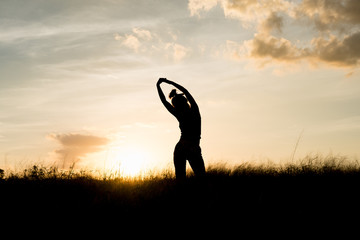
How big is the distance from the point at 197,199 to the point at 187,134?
4.71ft

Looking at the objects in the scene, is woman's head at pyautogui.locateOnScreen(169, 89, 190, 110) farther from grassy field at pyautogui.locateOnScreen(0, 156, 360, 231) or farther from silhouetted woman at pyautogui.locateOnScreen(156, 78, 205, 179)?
grassy field at pyautogui.locateOnScreen(0, 156, 360, 231)

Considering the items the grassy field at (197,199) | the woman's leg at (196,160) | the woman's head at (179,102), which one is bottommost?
the grassy field at (197,199)

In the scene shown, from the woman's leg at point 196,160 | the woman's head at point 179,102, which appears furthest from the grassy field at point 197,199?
the woman's head at point 179,102

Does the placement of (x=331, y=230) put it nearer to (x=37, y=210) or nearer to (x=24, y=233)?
(x=24, y=233)

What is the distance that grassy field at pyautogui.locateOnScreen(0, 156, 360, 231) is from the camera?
4051 millimetres

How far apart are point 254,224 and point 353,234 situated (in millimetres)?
1097

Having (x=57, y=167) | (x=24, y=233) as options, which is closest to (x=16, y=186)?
(x=57, y=167)

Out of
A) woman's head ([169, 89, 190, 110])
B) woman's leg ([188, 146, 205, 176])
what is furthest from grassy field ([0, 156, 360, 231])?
woman's head ([169, 89, 190, 110])

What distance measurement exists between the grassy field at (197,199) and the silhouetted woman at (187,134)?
0.31 meters

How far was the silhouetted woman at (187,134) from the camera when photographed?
5.86 meters

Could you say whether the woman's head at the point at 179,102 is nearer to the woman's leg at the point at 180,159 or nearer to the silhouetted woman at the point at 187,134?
the silhouetted woman at the point at 187,134

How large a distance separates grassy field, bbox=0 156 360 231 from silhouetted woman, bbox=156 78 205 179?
0.31 metres

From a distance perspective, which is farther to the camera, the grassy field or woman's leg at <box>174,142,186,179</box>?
woman's leg at <box>174,142,186,179</box>

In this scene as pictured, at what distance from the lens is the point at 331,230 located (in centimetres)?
366
